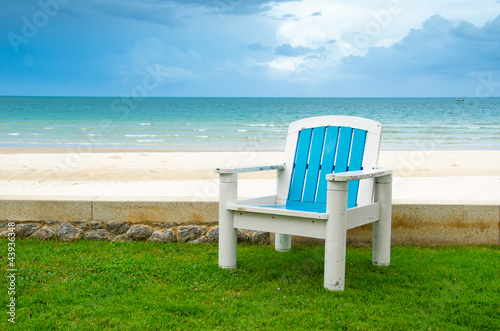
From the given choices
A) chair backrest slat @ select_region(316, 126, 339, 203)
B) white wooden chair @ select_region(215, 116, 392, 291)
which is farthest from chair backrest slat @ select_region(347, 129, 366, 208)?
chair backrest slat @ select_region(316, 126, 339, 203)

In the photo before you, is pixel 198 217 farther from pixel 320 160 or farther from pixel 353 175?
pixel 353 175

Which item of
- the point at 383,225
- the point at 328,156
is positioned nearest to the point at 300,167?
the point at 328,156

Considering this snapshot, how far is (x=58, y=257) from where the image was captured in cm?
389

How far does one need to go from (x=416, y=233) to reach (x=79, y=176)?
763 centimetres

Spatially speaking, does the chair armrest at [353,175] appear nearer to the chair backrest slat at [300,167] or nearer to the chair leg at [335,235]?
the chair leg at [335,235]

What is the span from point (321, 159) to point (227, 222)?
912 mm

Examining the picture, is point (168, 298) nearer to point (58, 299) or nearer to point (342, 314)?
point (58, 299)

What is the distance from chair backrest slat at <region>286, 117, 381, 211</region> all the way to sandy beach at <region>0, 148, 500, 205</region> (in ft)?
2.45

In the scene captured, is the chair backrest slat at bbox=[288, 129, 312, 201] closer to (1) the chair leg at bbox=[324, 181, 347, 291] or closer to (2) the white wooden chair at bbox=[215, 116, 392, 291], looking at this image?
(2) the white wooden chair at bbox=[215, 116, 392, 291]

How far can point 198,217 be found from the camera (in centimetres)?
431

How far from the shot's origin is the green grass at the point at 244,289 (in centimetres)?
274

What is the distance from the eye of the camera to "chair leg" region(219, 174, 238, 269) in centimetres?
359

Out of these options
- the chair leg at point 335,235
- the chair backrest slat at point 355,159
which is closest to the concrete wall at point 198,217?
the chair backrest slat at point 355,159

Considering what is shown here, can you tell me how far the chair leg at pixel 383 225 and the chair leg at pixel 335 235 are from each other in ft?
2.05
